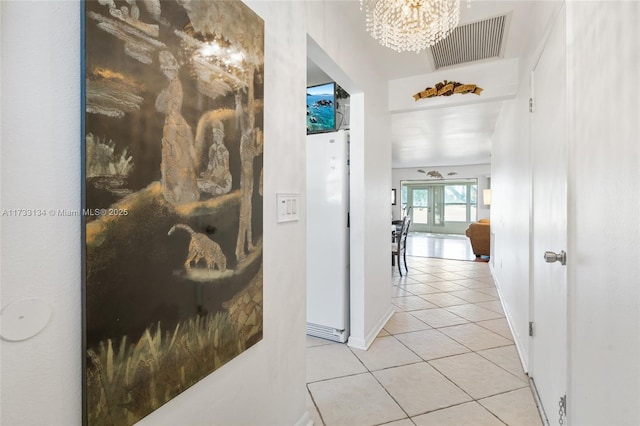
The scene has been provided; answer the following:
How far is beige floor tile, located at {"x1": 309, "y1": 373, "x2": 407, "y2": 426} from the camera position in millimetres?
1679

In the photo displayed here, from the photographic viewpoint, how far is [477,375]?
2092mm

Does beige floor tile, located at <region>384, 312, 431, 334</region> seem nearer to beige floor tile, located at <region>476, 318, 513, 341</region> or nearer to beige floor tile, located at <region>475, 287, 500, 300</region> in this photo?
beige floor tile, located at <region>476, 318, 513, 341</region>

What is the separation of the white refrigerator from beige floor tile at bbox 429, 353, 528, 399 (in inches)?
33.1

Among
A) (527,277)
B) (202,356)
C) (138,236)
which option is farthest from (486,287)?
(138,236)

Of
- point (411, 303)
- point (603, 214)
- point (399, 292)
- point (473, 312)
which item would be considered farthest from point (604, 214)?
point (399, 292)

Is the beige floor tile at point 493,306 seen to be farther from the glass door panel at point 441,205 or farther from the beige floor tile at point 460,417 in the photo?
the glass door panel at point 441,205

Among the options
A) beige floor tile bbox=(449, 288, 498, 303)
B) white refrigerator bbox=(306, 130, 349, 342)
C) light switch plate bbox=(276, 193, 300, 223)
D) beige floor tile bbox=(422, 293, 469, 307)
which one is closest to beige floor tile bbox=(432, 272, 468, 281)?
beige floor tile bbox=(449, 288, 498, 303)

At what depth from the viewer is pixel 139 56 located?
Answer: 722 mm

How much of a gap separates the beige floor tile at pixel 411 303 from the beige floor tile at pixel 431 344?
0.67m

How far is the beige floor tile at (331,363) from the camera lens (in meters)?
2.13

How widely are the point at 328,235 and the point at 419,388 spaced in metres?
1.31

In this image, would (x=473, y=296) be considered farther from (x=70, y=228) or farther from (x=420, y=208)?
(x=420, y=208)

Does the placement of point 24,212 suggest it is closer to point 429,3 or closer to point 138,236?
point 138,236

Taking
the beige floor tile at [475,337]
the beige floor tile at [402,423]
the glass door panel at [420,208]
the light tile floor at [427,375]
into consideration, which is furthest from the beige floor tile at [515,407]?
the glass door panel at [420,208]
